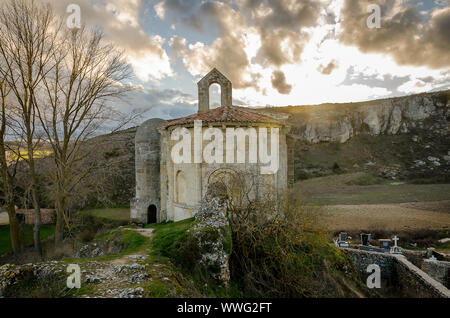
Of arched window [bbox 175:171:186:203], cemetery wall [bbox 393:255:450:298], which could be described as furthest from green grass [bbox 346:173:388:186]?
arched window [bbox 175:171:186:203]

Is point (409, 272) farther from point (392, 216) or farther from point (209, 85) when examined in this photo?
point (392, 216)

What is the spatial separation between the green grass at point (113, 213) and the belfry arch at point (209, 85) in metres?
12.6

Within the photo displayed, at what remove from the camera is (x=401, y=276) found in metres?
10.2

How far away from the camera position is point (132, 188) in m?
29.4

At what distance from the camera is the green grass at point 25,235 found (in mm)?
15541

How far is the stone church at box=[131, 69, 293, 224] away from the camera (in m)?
11.4

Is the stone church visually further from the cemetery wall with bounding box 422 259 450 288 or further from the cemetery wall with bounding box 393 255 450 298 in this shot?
the cemetery wall with bounding box 422 259 450 288

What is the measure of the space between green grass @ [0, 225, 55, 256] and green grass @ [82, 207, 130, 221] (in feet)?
11.8

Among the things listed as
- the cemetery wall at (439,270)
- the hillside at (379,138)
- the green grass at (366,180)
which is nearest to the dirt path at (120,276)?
the cemetery wall at (439,270)

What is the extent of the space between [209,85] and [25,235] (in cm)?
1862

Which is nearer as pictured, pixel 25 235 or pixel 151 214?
pixel 151 214

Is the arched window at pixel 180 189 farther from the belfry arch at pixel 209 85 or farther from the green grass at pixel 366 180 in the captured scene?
the green grass at pixel 366 180

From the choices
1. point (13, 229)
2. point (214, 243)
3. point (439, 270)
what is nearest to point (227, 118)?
point (214, 243)
